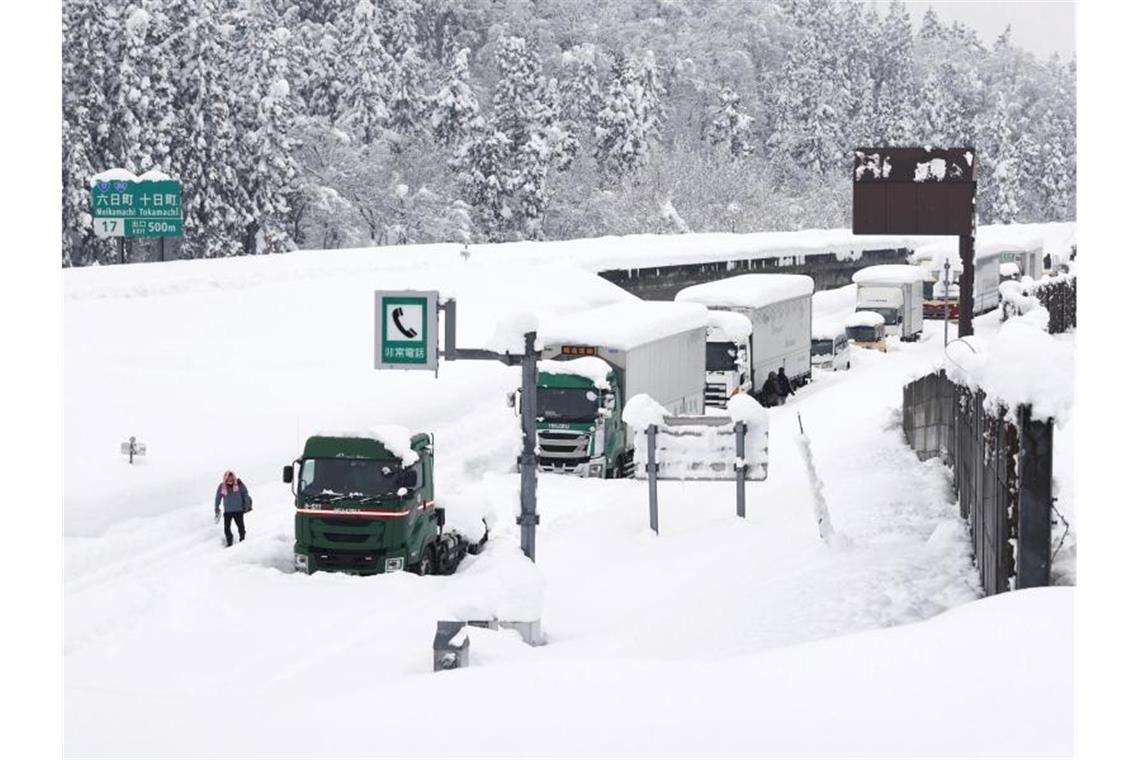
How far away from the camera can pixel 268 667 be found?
1794cm

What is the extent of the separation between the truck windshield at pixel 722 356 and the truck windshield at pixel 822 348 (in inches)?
479

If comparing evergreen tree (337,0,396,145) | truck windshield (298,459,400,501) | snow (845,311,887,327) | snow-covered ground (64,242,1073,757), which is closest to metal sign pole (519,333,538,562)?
snow-covered ground (64,242,1073,757)

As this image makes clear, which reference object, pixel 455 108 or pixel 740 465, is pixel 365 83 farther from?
pixel 740 465

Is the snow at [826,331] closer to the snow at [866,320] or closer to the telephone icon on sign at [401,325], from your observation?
the snow at [866,320]

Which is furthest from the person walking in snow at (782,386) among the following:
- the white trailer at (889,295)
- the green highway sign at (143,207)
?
the green highway sign at (143,207)

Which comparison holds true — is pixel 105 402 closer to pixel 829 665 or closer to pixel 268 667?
pixel 268 667

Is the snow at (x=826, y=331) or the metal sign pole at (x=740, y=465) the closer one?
the metal sign pole at (x=740, y=465)

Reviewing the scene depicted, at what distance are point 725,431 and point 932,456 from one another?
25.5 ft

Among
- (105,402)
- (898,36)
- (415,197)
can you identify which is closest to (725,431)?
(105,402)

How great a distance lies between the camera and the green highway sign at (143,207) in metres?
51.4

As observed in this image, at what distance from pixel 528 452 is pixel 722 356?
25262 millimetres

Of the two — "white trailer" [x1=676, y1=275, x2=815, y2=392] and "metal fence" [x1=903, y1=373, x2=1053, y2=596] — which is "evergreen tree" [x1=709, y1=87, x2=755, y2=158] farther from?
"metal fence" [x1=903, y1=373, x2=1053, y2=596]

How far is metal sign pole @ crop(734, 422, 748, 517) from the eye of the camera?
26500mm

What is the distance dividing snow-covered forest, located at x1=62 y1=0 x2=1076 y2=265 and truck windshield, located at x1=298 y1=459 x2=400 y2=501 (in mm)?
48258
